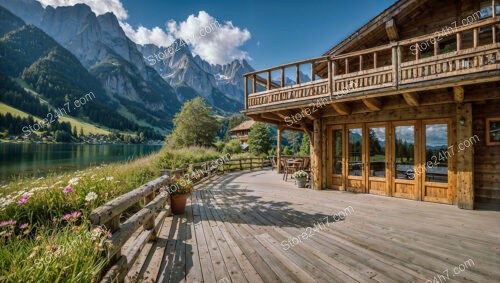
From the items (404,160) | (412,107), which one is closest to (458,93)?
(412,107)

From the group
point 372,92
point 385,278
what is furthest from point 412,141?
point 385,278

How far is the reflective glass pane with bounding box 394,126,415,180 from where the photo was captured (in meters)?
6.86

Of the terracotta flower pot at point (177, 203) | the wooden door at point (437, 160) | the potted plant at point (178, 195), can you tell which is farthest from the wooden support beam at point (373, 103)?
the terracotta flower pot at point (177, 203)

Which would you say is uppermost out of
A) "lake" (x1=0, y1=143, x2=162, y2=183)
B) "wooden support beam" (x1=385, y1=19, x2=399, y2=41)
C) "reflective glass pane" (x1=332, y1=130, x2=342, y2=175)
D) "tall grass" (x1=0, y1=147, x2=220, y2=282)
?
"wooden support beam" (x1=385, y1=19, x2=399, y2=41)

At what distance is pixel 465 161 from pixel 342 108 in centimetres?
344

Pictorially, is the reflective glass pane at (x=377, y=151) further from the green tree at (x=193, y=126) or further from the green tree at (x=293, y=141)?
the green tree at (x=293, y=141)

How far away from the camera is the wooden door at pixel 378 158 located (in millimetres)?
7254

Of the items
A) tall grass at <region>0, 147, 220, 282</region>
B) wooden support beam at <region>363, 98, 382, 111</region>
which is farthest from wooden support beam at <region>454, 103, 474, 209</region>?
tall grass at <region>0, 147, 220, 282</region>

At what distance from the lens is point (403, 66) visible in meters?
5.93

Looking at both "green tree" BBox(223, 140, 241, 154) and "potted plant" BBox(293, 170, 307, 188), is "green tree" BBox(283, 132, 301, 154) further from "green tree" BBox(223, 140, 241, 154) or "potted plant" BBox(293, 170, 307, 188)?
"potted plant" BBox(293, 170, 307, 188)

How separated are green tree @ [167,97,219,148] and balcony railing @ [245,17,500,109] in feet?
90.6

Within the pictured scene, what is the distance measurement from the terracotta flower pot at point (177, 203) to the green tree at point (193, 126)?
97.5ft

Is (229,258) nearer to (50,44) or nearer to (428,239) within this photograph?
(428,239)

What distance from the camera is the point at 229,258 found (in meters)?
3.25
